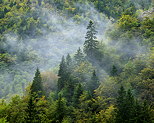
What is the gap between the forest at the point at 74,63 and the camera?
37.4m

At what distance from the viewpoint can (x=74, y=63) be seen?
182 feet

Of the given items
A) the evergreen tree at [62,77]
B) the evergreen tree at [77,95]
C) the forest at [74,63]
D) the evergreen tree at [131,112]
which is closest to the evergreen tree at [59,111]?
the forest at [74,63]

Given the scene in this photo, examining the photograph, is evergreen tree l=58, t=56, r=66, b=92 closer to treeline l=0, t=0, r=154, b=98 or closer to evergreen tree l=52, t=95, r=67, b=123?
treeline l=0, t=0, r=154, b=98

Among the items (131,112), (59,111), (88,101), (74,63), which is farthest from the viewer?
(74,63)

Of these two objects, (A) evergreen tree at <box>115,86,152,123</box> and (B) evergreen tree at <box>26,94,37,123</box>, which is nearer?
(A) evergreen tree at <box>115,86,152,123</box>

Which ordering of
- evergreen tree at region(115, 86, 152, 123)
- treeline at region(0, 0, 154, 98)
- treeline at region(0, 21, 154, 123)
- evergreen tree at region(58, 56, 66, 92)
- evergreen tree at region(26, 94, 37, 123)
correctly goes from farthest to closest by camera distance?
treeline at region(0, 0, 154, 98) < evergreen tree at region(58, 56, 66, 92) < evergreen tree at region(26, 94, 37, 123) < treeline at region(0, 21, 154, 123) < evergreen tree at region(115, 86, 152, 123)

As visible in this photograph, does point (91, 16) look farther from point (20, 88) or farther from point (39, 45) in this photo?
point (20, 88)

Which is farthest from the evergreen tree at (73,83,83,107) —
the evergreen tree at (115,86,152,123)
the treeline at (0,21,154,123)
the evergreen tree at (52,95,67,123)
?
the evergreen tree at (115,86,152,123)

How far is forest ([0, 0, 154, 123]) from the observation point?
37.4 m

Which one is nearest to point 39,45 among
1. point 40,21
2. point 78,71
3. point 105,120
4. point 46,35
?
point 46,35

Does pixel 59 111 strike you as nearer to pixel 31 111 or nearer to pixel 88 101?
pixel 31 111

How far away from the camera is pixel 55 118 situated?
37750 millimetres

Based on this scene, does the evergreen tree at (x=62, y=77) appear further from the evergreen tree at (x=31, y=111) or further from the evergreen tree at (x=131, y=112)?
the evergreen tree at (x=131, y=112)

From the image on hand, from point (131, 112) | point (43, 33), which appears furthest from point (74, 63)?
point (43, 33)
